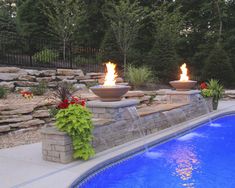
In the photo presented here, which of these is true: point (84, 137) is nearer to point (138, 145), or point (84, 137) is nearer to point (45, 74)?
point (138, 145)

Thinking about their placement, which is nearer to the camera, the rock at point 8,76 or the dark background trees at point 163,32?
the rock at point 8,76

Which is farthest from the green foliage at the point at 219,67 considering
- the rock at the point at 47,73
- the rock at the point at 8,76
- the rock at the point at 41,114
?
the rock at the point at 41,114

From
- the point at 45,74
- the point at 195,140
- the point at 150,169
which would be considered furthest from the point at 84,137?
the point at 45,74

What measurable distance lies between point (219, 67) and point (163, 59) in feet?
9.07

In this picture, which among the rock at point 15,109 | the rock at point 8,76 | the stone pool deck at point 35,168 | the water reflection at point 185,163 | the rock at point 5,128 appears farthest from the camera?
the rock at point 8,76

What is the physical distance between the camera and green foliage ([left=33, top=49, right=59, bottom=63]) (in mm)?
12461

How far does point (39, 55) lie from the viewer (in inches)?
491

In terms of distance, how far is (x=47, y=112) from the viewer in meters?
8.18

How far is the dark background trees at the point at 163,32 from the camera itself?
15844mm

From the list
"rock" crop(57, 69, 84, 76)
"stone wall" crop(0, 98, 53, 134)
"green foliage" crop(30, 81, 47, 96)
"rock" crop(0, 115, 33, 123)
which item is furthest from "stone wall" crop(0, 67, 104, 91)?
"rock" crop(0, 115, 33, 123)

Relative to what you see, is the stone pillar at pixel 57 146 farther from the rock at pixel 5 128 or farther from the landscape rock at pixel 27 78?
the landscape rock at pixel 27 78

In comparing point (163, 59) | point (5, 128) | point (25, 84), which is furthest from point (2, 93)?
point (163, 59)

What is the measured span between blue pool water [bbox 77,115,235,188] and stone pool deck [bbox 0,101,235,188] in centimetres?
25

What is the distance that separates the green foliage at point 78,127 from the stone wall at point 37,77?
169 inches
